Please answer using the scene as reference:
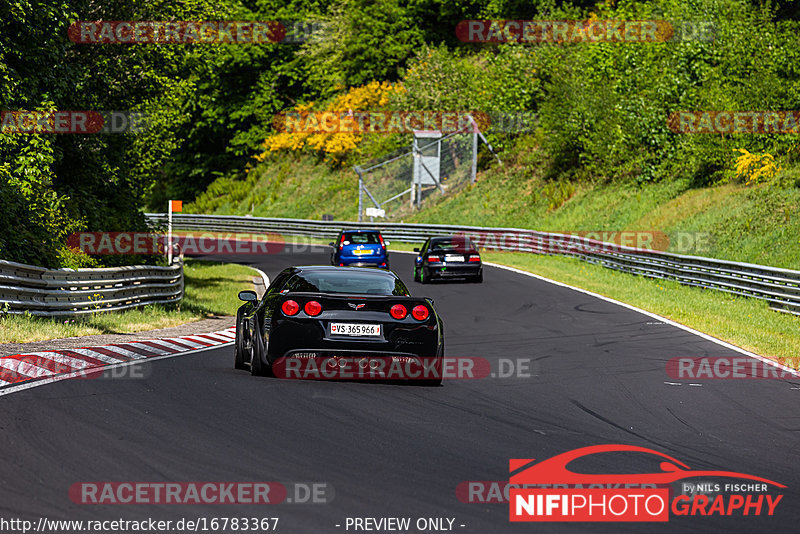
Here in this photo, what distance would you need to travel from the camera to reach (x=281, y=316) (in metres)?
11.3

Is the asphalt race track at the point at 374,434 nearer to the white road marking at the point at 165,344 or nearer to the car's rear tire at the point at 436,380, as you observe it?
the car's rear tire at the point at 436,380

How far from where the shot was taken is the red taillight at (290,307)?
37.0 feet

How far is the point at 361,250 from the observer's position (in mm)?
34156

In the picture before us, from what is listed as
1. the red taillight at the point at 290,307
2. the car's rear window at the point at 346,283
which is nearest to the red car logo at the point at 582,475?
the red taillight at the point at 290,307

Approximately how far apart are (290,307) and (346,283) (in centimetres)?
102

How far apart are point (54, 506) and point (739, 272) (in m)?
22.5

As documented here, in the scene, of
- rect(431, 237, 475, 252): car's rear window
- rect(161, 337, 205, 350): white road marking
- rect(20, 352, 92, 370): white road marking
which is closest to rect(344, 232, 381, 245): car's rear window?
rect(431, 237, 475, 252): car's rear window

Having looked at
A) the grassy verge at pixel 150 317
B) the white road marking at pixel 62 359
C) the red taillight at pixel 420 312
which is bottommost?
the grassy verge at pixel 150 317

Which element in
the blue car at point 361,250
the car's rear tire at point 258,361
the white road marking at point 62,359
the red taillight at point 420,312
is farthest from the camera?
the blue car at point 361,250

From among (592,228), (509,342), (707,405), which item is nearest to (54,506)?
(707,405)

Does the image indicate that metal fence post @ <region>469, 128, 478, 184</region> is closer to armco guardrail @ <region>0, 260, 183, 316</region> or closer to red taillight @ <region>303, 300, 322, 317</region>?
armco guardrail @ <region>0, 260, 183, 316</region>

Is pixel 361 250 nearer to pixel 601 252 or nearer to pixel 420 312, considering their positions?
pixel 601 252

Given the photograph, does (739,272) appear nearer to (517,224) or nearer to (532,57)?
(517,224)

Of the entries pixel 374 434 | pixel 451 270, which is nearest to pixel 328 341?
pixel 374 434
